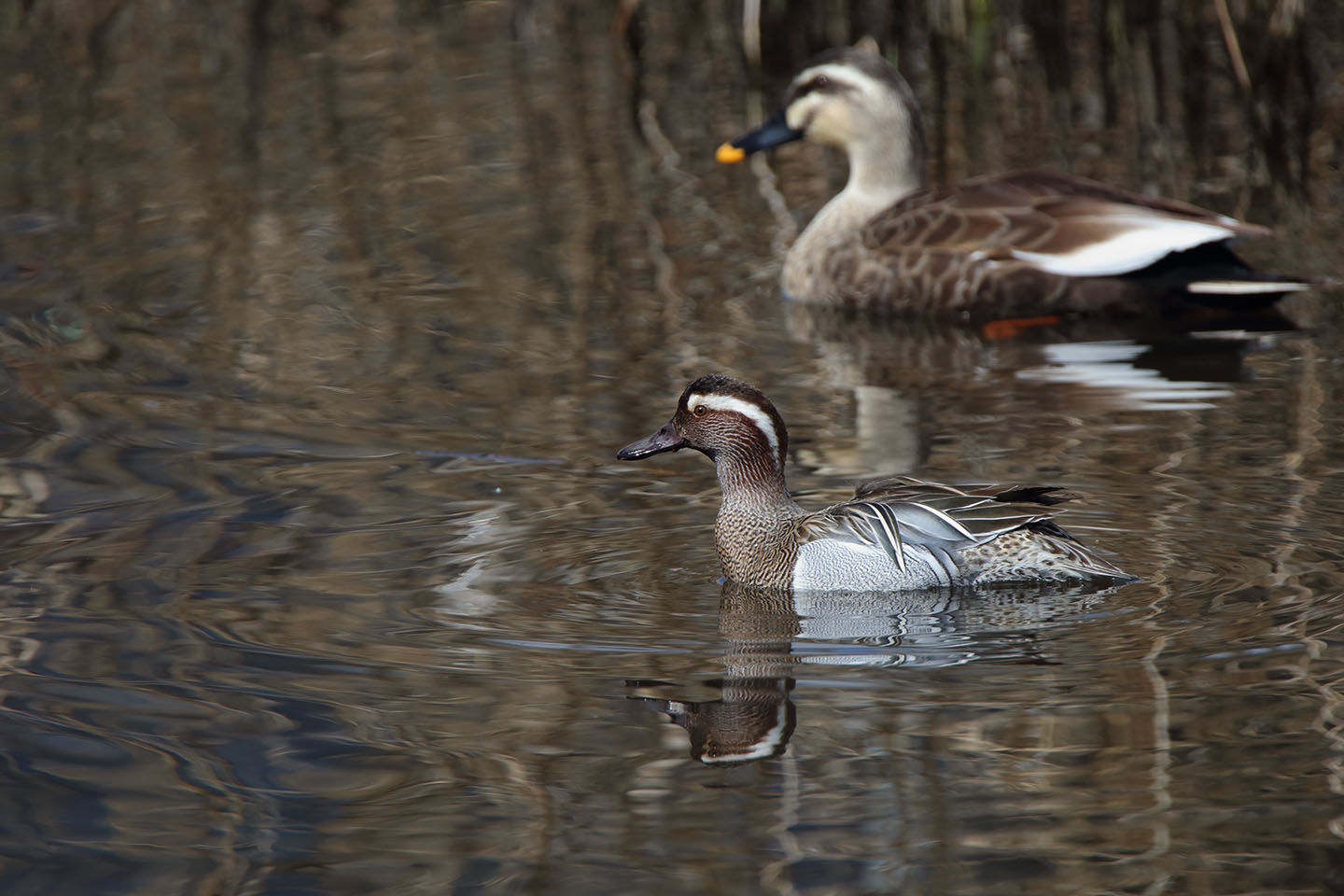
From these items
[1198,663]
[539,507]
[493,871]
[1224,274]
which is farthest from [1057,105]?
[493,871]

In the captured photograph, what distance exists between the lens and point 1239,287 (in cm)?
900

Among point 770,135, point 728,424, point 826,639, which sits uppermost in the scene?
point 770,135

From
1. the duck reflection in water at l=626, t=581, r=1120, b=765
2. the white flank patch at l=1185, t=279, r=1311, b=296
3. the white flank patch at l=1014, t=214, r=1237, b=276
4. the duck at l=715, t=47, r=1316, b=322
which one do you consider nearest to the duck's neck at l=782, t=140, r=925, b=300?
the duck at l=715, t=47, r=1316, b=322

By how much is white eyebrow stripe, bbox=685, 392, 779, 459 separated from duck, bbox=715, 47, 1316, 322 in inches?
142

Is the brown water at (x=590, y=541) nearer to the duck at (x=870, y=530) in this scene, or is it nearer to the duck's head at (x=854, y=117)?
the duck at (x=870, y=530)

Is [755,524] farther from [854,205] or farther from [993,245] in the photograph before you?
[854,205]

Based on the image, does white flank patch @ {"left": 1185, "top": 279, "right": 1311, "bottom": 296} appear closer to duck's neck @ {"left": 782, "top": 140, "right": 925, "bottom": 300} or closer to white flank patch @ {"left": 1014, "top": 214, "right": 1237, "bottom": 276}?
white flank patch @ {"left": 1014, "top": 214, "right": 1237, "bottom": 276}

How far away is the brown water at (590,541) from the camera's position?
14.4 ft

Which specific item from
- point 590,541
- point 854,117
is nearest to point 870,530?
point 590,541

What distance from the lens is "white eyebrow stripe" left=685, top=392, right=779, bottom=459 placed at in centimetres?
619

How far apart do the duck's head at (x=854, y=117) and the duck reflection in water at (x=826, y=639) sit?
5173 mm

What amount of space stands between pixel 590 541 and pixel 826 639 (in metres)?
1.07

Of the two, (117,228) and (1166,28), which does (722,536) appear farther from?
(1166,28)

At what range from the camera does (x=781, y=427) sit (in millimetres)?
6238
